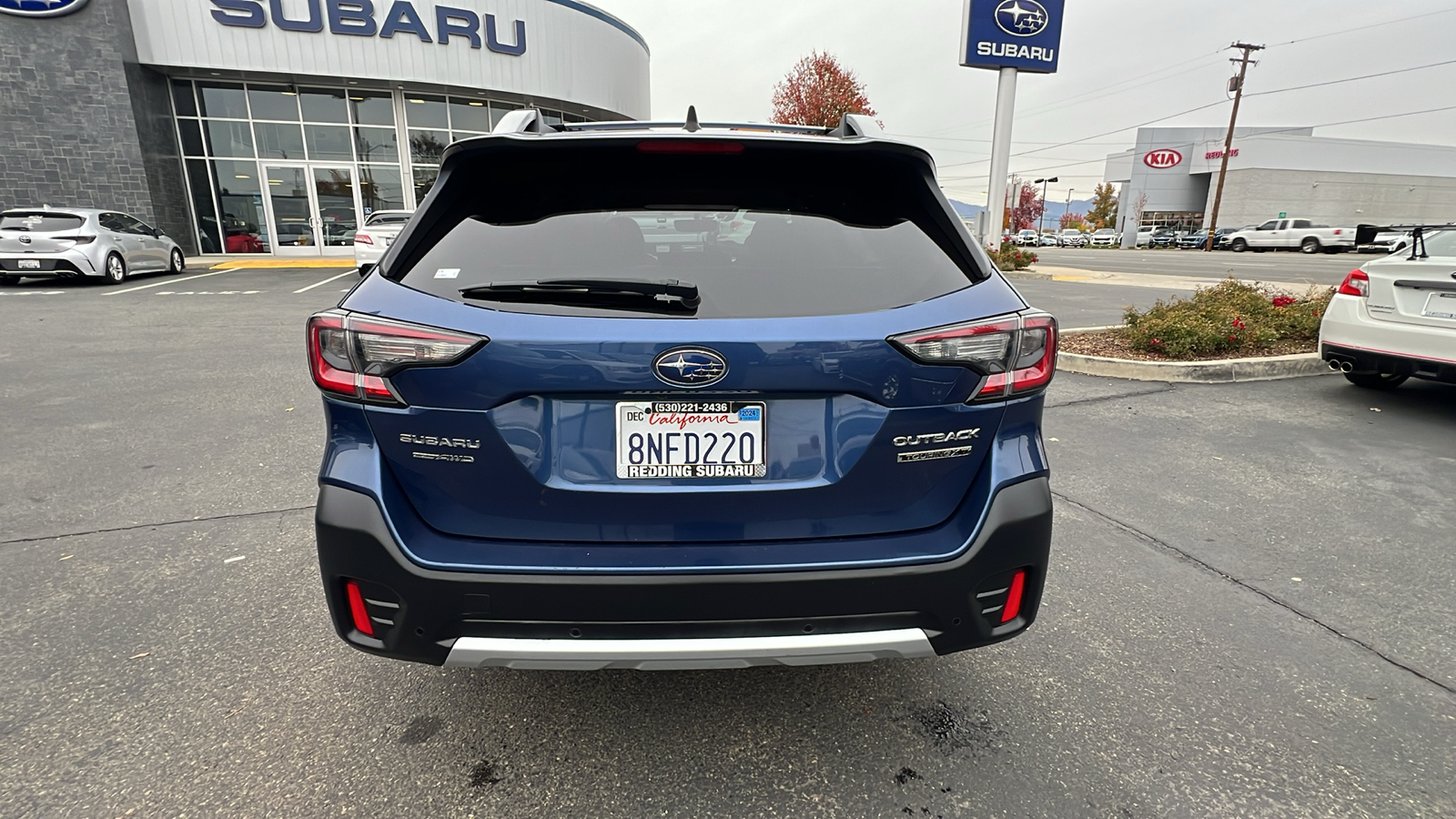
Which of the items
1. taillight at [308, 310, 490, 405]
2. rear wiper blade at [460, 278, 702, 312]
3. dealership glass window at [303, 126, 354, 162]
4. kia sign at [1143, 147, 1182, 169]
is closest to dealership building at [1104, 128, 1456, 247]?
kia sign at [1143, 147, 1182, 169]

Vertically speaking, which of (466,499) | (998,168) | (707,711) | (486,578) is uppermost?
(998,168)

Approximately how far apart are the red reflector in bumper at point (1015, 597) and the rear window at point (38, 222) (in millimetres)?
18957

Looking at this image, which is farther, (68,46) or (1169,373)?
(68,46)

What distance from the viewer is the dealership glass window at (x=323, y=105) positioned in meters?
21.6

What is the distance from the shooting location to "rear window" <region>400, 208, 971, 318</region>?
1.82 metres

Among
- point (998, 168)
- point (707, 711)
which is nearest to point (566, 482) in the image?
point (707, 711)

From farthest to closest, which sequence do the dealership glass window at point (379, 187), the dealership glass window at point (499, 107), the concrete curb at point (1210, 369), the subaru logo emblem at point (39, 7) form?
the dealership glass window at point (499, 107)
the dealership glass window at point (379, 187)
the subaru logo emblem at point (39, 7)
the concrete curb at point (1210, 369)

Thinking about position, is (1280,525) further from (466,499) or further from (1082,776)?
(466,499)

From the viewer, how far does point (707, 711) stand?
234 cm

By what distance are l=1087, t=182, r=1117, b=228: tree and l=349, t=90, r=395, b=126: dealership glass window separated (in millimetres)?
89730

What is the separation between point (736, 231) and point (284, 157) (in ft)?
82.5

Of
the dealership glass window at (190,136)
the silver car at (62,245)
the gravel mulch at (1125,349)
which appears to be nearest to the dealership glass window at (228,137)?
the dealership glass window at (190,136)

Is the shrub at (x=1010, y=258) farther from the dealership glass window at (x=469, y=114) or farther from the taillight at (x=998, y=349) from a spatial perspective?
the taillight at (x=998, y=349)

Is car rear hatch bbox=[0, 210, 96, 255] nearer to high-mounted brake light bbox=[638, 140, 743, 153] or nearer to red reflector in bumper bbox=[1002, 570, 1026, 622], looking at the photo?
high-mounted brake light bbox=[638, 140, 743, 153]
